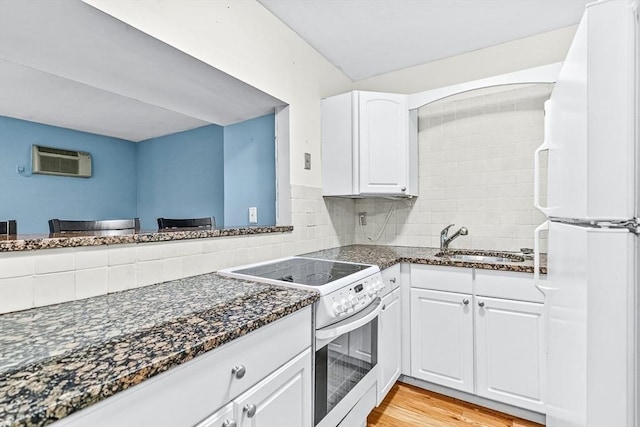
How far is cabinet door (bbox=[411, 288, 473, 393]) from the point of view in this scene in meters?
1.87

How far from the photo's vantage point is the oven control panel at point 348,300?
1.21m

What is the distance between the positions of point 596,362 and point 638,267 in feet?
0.77

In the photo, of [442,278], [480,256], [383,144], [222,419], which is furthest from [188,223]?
[480,256]

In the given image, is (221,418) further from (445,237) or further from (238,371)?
(445,237)

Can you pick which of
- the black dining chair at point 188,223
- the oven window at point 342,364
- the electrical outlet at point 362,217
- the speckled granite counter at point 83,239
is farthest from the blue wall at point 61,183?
the oven window at point 342,364

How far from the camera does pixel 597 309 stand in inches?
28.5

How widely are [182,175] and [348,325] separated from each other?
343 cm

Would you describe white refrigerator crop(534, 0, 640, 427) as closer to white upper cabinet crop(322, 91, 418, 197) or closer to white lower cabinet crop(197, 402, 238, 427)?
white lower cabinet crop(197, 402, 238, 427)

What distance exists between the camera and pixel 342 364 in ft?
4.60

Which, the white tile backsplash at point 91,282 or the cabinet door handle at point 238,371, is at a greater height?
the white tile backsplash at point 91,282

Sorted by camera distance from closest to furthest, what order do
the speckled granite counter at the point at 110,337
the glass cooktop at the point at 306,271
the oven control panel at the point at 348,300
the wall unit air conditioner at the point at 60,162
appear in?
1. the speckled granite counter at the point at 110,337
2. the oven control panel at the point at 348,300
3. the glass cooktop at the point at 306,271
4. the wall unit air conditioner at the point at 60,162

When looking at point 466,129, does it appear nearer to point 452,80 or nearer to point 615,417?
point 452,80

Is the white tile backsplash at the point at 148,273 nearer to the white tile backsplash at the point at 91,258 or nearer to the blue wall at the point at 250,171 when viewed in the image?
the white tile backsplash at the point at 91,258

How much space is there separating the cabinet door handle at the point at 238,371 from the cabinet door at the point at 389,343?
106 cm
